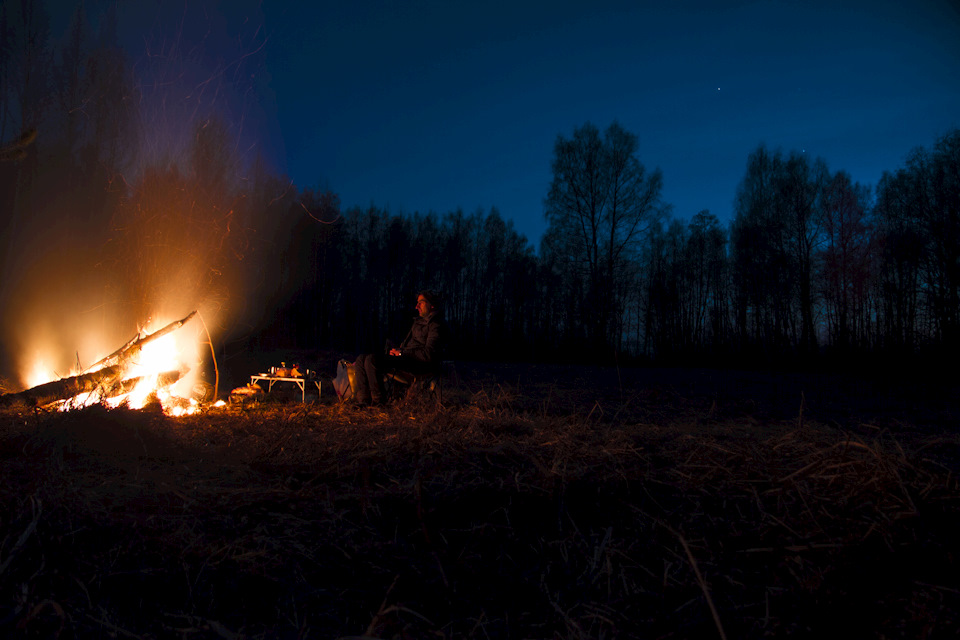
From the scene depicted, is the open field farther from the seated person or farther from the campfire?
the campfire

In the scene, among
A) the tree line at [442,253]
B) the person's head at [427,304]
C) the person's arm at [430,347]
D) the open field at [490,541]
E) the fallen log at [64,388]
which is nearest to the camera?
the open field at [490,541]

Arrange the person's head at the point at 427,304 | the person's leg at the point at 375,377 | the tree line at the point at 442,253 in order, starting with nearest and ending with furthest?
1. the person's leg at the point at 375,377
2. the person's head at the point at 427,304
3. the tree line at the point at 442,253

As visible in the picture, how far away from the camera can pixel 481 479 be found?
191 centimetres

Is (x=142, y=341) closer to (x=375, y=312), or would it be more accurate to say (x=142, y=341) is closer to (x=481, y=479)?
(x=481, y=479)

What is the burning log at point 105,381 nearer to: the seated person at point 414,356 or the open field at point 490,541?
the seated person at point 414,356

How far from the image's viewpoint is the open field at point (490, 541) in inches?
44.2

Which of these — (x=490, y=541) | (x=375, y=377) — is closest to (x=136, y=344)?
(x=375, y=377)

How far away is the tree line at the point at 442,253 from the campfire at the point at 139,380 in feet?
3.23

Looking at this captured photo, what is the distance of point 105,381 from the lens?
5469 mm

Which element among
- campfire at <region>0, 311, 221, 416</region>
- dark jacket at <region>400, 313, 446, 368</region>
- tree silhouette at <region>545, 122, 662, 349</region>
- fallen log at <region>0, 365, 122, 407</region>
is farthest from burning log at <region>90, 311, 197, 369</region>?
tree silhouette at <region>545, 122, 662, 349</region>

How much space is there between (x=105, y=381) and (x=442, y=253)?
24.6 meters

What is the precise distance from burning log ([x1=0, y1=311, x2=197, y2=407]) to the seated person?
2.59 m

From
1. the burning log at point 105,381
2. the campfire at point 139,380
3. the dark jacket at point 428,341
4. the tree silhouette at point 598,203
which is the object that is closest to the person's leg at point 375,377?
the dark jacket at point 428,341

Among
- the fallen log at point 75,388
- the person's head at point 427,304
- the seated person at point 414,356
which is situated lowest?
the fallen log at point 75,388
